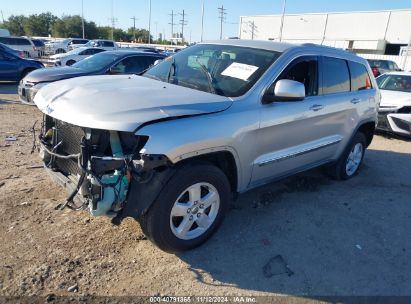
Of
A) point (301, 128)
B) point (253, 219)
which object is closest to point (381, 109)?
point (301, 128)

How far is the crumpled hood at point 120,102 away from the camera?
278cm

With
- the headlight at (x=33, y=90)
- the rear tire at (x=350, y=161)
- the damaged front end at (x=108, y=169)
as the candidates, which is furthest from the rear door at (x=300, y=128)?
the headlight at (x=33, y=90)

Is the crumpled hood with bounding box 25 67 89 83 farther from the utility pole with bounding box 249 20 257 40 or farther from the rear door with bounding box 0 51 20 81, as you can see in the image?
the utility pole with bounding box 249 20 257 40

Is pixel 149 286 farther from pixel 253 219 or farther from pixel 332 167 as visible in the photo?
pixel 332 167

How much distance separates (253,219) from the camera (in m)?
4.09

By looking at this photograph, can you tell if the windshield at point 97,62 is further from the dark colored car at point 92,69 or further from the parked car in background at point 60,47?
the parked car in background at point 60,47

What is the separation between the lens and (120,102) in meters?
3.00

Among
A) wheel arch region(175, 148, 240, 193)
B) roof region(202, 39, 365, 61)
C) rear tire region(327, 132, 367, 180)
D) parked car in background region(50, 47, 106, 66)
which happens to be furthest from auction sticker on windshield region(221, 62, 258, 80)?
parked car in background region(50, 47, 106, 66)

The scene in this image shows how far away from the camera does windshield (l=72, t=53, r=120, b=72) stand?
30.4 feet

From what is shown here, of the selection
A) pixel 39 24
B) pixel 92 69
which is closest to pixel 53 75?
pixel 92 69

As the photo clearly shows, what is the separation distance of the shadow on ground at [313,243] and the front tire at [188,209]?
199mm

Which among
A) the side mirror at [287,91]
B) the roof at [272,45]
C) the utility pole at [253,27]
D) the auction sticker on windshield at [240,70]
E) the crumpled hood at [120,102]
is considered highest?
the utility pole at [253,27]

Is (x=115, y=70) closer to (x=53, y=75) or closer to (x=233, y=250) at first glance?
(x=53, y=75)

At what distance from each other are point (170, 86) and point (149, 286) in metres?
1.91
